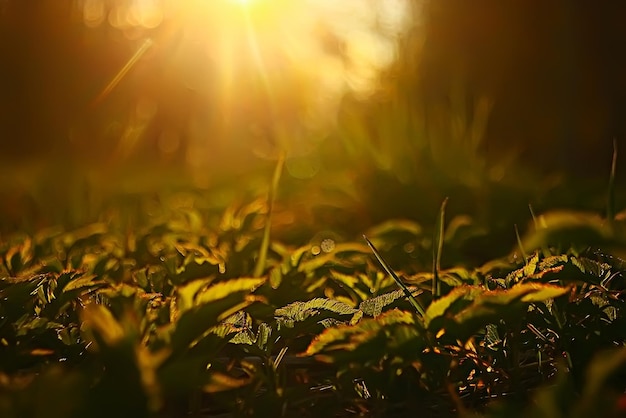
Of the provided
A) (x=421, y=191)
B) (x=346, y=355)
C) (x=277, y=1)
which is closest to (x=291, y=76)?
(x=277, y=1)

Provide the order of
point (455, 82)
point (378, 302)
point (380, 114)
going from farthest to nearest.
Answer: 1. point (455, 82)
2. point (380, 114)
3. point (378, 302)

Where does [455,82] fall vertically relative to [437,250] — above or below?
below

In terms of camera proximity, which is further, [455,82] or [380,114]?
[455,82]

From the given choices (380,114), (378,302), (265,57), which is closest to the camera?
(378,302)

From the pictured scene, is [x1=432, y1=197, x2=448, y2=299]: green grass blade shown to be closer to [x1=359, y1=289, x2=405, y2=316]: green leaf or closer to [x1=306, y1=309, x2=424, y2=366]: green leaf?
[x1=359, y1=289, x2=405, y2=316]: green leaf

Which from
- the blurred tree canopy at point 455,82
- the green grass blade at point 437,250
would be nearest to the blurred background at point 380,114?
the blurred tree canopy at point 455,82

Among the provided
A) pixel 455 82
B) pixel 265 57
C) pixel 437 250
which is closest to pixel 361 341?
pixel 437 250

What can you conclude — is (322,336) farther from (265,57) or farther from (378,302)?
(265,57)
